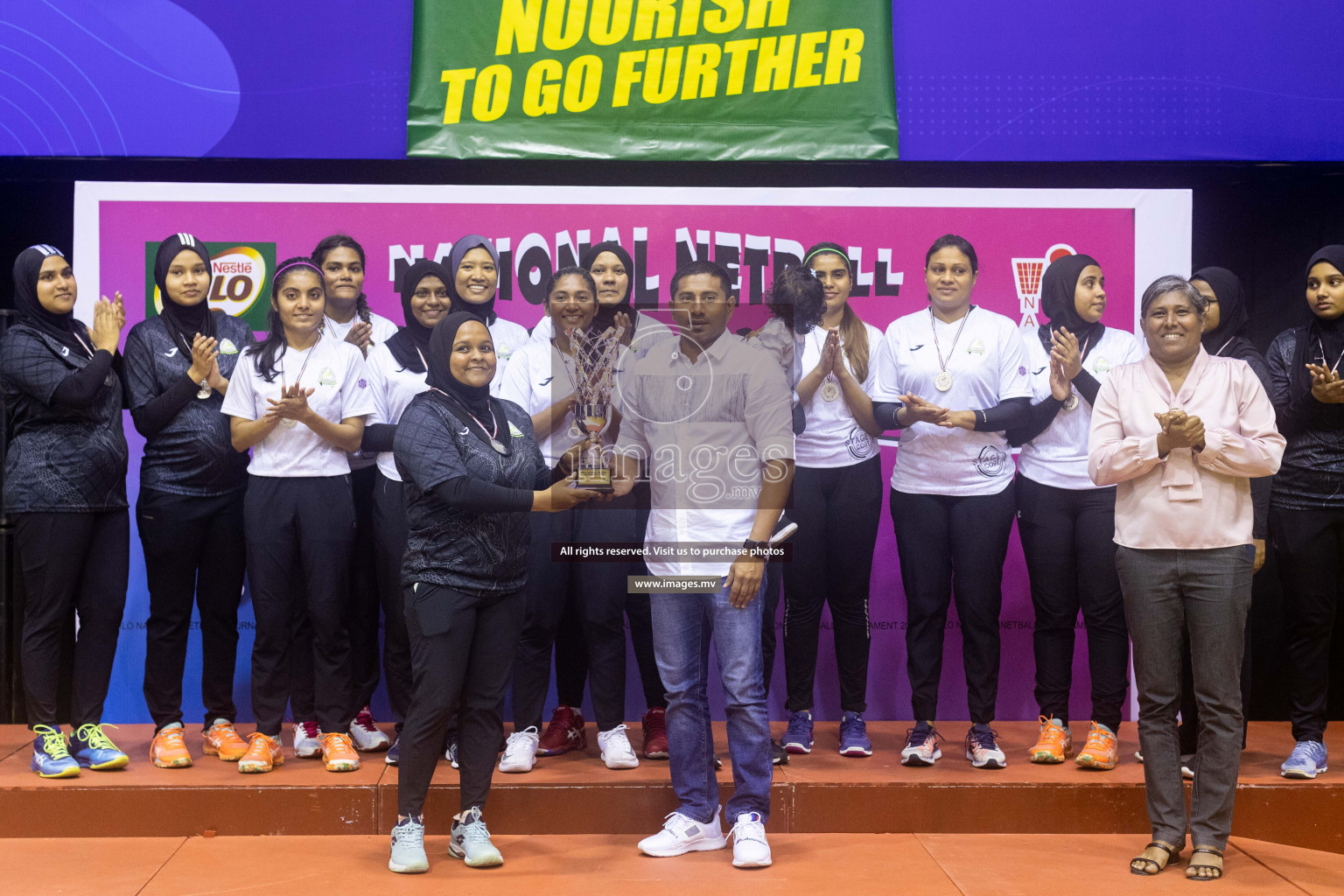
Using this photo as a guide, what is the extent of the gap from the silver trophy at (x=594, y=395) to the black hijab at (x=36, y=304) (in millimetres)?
1773

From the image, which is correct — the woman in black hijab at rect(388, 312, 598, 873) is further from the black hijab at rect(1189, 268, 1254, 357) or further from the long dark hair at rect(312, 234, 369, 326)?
the black hijab at rect(1189, 268, 1254, 357)

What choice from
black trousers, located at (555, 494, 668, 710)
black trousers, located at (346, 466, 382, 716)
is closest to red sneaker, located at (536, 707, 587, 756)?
black trousers, located at (555, 494, 668, 710)

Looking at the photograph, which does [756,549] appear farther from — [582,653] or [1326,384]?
[1326,384]

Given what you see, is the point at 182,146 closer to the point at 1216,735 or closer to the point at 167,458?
the point at 167,458

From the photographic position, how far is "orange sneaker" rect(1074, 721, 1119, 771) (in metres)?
3.87

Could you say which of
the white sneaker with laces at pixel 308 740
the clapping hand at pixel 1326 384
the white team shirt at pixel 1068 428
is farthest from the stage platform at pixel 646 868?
the clapping hand at pixel 1326 384

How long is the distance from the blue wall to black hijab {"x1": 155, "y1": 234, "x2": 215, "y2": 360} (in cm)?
85

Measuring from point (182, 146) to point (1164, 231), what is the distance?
4169 mm

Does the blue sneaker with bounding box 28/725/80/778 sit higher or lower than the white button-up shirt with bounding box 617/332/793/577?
lower

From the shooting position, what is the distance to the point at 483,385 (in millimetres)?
3346

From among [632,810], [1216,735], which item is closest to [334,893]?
[632,810]

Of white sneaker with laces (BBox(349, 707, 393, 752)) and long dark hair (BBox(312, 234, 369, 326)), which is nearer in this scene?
white sneaker with laces (BBox(349, 707, 393, 752))

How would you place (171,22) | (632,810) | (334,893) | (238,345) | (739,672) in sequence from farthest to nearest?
(171,22) < (238,345) < (632,810) < (739,672) < (334,893)

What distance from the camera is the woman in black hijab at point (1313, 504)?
3.98 metres
